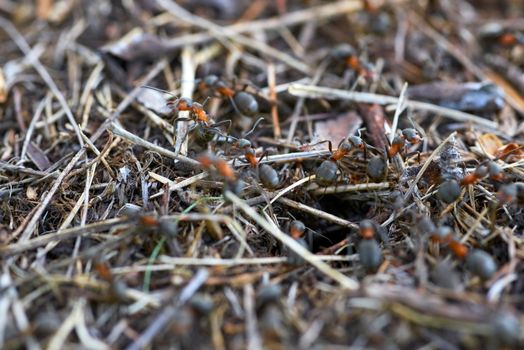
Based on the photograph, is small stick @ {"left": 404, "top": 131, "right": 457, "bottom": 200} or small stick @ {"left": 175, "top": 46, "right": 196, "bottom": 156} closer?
small stick @ {"left": 404, "top": 131, "right": 457, "bottom": 200}

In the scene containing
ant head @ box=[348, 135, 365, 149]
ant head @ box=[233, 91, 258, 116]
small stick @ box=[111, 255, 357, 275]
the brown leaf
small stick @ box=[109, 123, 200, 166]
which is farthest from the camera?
ant head @ box=[233, 91, 258, 116]

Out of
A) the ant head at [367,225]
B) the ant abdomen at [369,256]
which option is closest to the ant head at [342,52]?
the ant head at [367,225]

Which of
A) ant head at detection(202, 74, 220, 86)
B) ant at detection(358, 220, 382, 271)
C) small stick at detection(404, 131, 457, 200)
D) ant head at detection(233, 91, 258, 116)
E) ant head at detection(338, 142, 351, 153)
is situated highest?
ant head at detection(202, 74, 220, 86)

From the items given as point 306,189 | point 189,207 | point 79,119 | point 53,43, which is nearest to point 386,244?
point 306,189

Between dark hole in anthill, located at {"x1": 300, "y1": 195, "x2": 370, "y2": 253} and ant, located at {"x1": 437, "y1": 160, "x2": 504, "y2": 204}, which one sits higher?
ant, located at {"x1": 437, "y1": 160, "x2": 504, "y2": 204}

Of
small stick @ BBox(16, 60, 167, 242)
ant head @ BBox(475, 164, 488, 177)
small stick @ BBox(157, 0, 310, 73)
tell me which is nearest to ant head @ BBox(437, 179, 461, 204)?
ant head @ BBox(475, 164, 488, 177)

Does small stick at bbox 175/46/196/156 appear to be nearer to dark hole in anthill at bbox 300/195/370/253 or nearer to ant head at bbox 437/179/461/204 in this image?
dark hole in anthill at bbox 300/195/370/253

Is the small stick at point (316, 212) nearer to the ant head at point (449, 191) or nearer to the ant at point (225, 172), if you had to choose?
the ant at point (225, 172)

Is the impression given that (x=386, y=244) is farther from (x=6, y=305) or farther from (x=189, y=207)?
(x=6, y=305)

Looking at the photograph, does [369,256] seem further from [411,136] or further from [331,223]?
[411,136]
